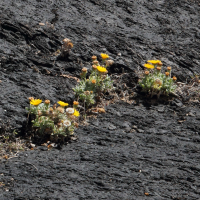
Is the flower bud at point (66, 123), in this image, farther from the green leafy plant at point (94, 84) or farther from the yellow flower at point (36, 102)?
the green leafy plant at point (94, 84)

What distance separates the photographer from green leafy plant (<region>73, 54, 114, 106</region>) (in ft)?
Answer: 14.9

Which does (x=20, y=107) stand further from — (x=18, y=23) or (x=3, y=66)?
(x=18, y=23)

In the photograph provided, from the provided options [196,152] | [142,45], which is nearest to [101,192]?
[196,152]

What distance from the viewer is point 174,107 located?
4746 millimetres

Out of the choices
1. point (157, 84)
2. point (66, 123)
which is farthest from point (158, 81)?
point (66, 123)

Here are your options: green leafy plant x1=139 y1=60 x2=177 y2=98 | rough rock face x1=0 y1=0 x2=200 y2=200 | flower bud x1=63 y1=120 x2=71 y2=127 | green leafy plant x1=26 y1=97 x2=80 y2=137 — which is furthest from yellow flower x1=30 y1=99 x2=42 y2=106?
green leafy plant x1=139 y1=60 x2=177 y2=98

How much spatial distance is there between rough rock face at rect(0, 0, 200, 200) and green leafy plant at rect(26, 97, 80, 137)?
0.16m

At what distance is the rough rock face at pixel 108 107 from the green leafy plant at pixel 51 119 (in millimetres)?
158

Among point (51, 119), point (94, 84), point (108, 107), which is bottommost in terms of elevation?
point (51, 119)

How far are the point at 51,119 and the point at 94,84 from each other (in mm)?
893

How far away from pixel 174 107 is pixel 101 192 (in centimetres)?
190

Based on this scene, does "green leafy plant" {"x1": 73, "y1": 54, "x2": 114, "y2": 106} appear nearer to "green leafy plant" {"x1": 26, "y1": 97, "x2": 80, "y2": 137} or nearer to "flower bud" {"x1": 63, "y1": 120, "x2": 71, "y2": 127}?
"green leafy plant" {"x1": 26, "y1": 97, "x2": 80, "y2": 137}

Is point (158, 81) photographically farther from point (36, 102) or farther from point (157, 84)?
point (36, 102)

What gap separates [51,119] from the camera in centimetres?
403
